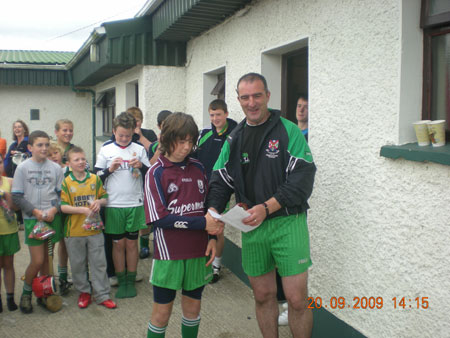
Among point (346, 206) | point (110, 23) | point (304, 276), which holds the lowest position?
point (304, 276)

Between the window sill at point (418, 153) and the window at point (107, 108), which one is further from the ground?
the window at point (107, 108)

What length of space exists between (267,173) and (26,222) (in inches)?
92.5

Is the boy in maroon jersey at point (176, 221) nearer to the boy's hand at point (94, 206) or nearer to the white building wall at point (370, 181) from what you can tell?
the white building wall at point (370, 181)

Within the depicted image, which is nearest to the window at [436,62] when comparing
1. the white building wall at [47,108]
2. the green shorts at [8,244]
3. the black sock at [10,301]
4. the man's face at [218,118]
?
the man's face at [218,118]

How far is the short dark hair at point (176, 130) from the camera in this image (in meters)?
2.63

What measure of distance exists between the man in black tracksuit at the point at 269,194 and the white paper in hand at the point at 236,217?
0.05 metres

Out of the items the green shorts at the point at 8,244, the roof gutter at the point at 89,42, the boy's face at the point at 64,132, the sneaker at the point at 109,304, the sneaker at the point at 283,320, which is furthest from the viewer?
the roof gutter at the point at 89,42

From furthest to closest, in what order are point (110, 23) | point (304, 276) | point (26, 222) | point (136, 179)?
1. point (110, 23)
2. point (136, 179)
3. point (26, 222)
4. point (304, 276)

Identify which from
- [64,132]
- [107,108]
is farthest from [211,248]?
[107,108]

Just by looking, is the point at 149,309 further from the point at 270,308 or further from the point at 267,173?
the point at 267,173

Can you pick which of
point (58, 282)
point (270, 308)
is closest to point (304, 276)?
point (270, 308)

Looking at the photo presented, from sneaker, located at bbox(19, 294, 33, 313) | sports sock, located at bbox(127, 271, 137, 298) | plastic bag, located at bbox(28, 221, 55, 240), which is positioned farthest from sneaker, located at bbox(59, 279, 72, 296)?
plastic bag, located at bbox(28, 221, 55, 240)

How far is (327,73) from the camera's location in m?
3.23

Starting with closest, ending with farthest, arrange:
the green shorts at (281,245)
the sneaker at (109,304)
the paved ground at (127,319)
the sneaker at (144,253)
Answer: the green shorts at (281,245), the paved ground at (127,319), the sneaker at (109,304), the sneaker at (144,253)
